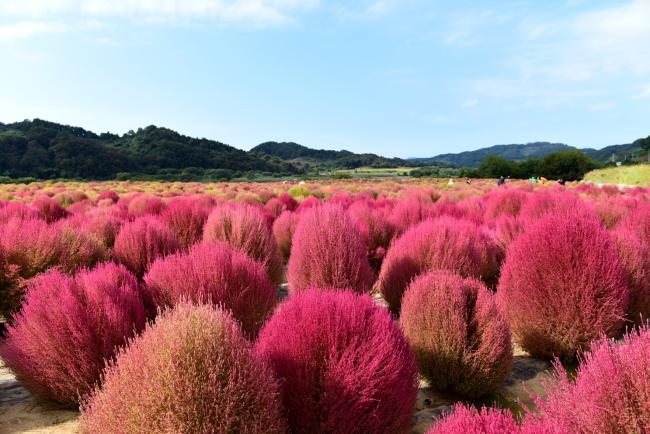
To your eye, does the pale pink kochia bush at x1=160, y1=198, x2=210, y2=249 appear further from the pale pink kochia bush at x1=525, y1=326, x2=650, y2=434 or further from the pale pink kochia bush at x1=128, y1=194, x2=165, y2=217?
the pale pink kochia bush at x1=525, y1=326, x2=650, y2=434

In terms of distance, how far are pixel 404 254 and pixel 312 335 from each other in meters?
2.90

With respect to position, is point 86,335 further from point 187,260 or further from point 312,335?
point 312,335

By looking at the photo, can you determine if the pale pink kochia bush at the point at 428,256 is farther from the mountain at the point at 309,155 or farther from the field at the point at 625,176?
the mountain at the point at 309,155

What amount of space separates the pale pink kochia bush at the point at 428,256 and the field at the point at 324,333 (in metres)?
0.02

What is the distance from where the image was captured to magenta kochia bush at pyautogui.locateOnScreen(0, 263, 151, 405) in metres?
2.93

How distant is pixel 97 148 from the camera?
6894 cm

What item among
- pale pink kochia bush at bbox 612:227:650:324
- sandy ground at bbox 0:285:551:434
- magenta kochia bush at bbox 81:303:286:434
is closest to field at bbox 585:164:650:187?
pale pink kochia bush at bbox 612:227:650:324

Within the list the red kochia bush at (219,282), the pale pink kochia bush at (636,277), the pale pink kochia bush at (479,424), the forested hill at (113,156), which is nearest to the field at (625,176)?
the pale pink kochia bush at (636,277)

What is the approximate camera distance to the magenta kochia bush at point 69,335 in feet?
9.62

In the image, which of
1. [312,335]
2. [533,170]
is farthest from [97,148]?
[312,335]

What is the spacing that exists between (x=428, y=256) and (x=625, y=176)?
156 feet

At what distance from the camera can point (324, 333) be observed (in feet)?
7.47

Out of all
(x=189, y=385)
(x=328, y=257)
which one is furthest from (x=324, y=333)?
(x=328, y=257)

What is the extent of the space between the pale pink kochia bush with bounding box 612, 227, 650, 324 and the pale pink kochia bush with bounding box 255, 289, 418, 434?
10.4 ft
